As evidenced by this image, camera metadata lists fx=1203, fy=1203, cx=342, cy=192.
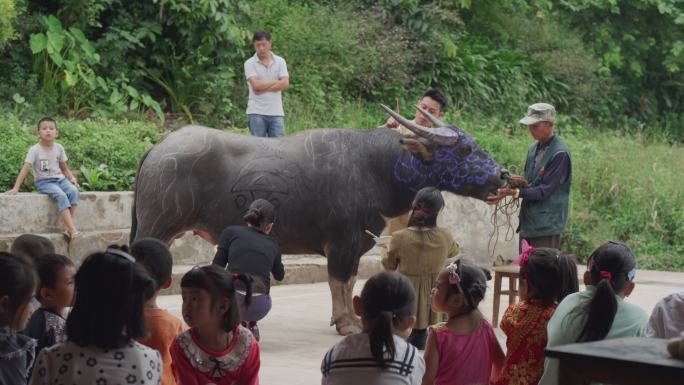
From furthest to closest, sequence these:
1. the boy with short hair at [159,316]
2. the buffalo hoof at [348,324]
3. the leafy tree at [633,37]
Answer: the leafy tree at [633,37]
the buffalo hoof at [348,324]
the boy with short hair at [159,316]

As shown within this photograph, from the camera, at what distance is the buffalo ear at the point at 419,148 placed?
9703 millimetres

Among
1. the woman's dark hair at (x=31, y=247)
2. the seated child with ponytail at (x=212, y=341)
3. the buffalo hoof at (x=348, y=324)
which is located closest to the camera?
the seated child with ponytail at (x=212, y=341)

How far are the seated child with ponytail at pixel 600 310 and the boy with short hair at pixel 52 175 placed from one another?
692 cm

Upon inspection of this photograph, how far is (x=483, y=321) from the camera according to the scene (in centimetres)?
567

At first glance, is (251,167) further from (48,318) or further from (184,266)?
(48,318)

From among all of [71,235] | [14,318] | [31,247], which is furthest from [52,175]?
[14,318]

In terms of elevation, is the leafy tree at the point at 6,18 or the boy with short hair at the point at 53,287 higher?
the leafy tree at the point at 6,18

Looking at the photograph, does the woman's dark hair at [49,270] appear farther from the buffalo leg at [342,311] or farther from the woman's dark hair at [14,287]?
the buffalo leg at [342,311]

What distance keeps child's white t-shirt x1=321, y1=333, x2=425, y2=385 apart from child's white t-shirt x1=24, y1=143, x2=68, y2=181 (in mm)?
7122

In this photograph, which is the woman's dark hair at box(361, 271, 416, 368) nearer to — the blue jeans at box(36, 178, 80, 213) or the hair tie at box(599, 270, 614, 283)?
the hair tie at box(599, 270, 614, 283)

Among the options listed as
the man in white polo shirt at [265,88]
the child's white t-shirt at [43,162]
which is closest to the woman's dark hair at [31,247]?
the child's white t-shirt at [43,162]

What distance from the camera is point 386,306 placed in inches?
193

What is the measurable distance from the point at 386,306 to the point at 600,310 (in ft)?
3.17

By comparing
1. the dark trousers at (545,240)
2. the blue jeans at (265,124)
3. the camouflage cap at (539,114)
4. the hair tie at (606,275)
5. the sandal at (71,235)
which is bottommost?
the sandal at (71,235)
